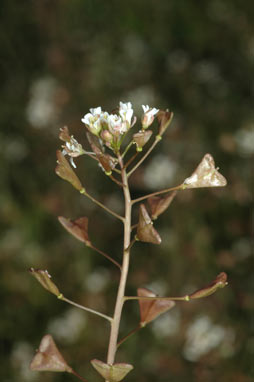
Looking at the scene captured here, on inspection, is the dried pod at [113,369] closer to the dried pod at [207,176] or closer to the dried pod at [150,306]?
the dried pod at [150,306]

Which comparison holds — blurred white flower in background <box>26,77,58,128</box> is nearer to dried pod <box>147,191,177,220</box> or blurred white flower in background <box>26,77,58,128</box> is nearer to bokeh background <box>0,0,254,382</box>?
bokeh background <box>0,0,254,382</box>

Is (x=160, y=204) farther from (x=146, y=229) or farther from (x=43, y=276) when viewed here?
(x=43, y=276)

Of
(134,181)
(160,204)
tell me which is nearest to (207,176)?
(160,204)

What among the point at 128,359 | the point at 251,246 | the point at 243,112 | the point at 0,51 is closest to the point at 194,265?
the point at 251,246

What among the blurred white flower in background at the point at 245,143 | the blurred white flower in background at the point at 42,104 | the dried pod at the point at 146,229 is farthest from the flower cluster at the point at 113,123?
the blurred white flower in background at the point at 42,104

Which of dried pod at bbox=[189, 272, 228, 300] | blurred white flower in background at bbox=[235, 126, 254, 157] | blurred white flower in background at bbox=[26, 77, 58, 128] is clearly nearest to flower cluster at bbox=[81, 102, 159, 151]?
dried pod at bbox=[189, 272, 228, 300]

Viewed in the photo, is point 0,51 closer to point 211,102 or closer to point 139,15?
point 139,15

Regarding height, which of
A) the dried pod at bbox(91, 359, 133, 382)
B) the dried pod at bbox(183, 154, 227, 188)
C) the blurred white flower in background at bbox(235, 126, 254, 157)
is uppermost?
the blurred white flower in background at bbox(235, 126, 254, 157)
